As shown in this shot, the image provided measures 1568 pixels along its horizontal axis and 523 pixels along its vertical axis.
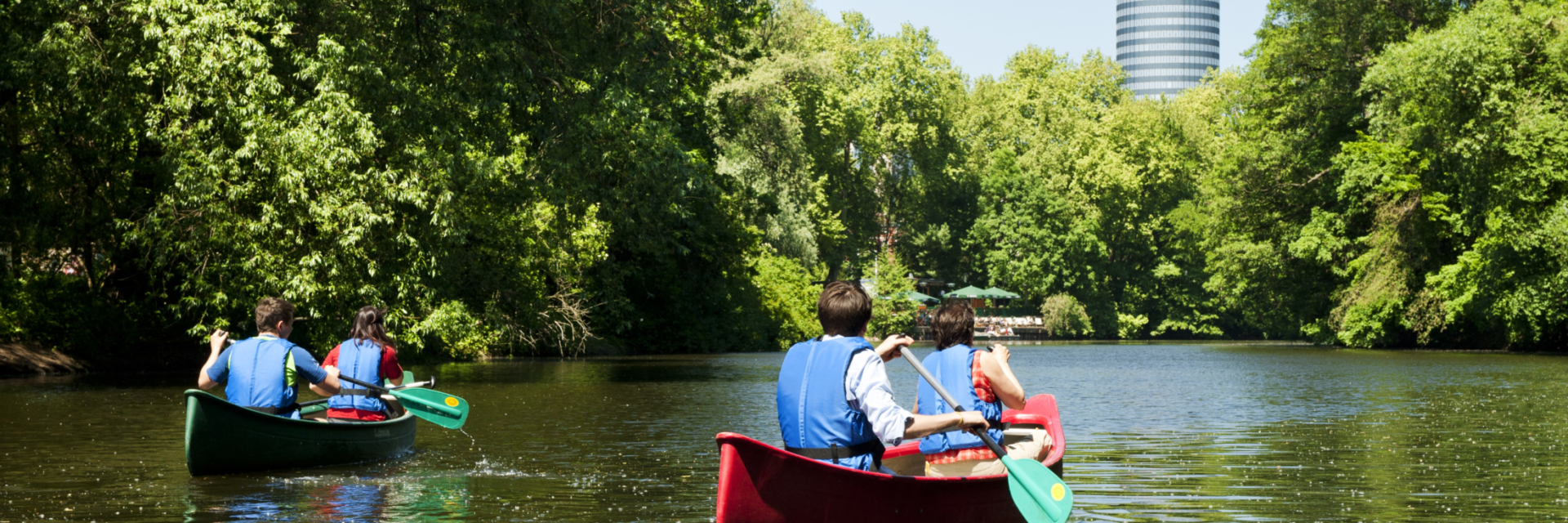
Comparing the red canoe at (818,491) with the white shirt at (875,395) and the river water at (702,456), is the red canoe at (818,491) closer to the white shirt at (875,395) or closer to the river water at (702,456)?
the white shirt at (875,395)

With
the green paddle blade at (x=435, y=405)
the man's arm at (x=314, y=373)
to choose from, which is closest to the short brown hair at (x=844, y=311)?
the man's arm at (x=314, y=373)

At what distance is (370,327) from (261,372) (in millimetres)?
1246

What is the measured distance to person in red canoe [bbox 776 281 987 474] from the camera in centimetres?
603

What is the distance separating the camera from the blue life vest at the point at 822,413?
6.17 meters

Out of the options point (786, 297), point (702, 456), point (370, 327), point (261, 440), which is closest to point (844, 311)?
point (261, 440)

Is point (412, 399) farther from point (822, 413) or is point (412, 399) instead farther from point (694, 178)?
point (694, 178)

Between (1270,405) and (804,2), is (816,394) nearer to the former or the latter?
(1270,405)

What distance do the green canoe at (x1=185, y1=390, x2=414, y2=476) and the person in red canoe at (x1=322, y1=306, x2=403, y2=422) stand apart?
22cm

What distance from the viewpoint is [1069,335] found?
244 feet

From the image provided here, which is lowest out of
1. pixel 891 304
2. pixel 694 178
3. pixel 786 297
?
pixel 786 297

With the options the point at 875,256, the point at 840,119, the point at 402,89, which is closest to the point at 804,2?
the point at 840,119

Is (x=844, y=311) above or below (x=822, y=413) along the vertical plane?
above

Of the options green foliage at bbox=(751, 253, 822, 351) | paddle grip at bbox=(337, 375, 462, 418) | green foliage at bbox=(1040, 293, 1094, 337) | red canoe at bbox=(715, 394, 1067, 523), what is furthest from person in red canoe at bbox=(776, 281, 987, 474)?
green foliage at bbox=(1040, 293, 1094, 337)

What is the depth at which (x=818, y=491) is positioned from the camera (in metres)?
6.43
